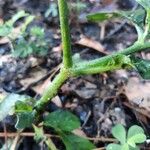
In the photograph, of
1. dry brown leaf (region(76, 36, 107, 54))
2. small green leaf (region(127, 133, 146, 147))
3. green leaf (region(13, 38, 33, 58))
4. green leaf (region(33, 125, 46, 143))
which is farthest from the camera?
dry brown leaf (region(76, 36, 107, 54))

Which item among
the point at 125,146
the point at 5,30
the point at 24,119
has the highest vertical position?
the point at 5,30

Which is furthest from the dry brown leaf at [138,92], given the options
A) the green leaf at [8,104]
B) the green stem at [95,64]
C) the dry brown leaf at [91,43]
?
the green leaf at [8,104]

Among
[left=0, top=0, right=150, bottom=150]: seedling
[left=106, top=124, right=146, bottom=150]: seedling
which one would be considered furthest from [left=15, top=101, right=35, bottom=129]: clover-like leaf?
[left=106, top=124, right=146, bottom=150]: seedling

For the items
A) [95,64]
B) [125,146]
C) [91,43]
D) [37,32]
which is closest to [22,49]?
[37,32]

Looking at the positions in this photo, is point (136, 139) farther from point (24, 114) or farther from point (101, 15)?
point (101, 15)

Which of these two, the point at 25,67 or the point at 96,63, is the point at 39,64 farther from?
the point at 96,63

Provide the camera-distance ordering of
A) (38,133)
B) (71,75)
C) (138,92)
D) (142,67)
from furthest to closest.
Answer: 1. (138,92)
2. (38,133)
3. (71,75)
4. (142,67)

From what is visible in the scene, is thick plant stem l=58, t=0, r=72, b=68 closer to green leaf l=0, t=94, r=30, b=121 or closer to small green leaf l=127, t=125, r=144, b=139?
green leaf l=0, t=94, r=30, b=121
